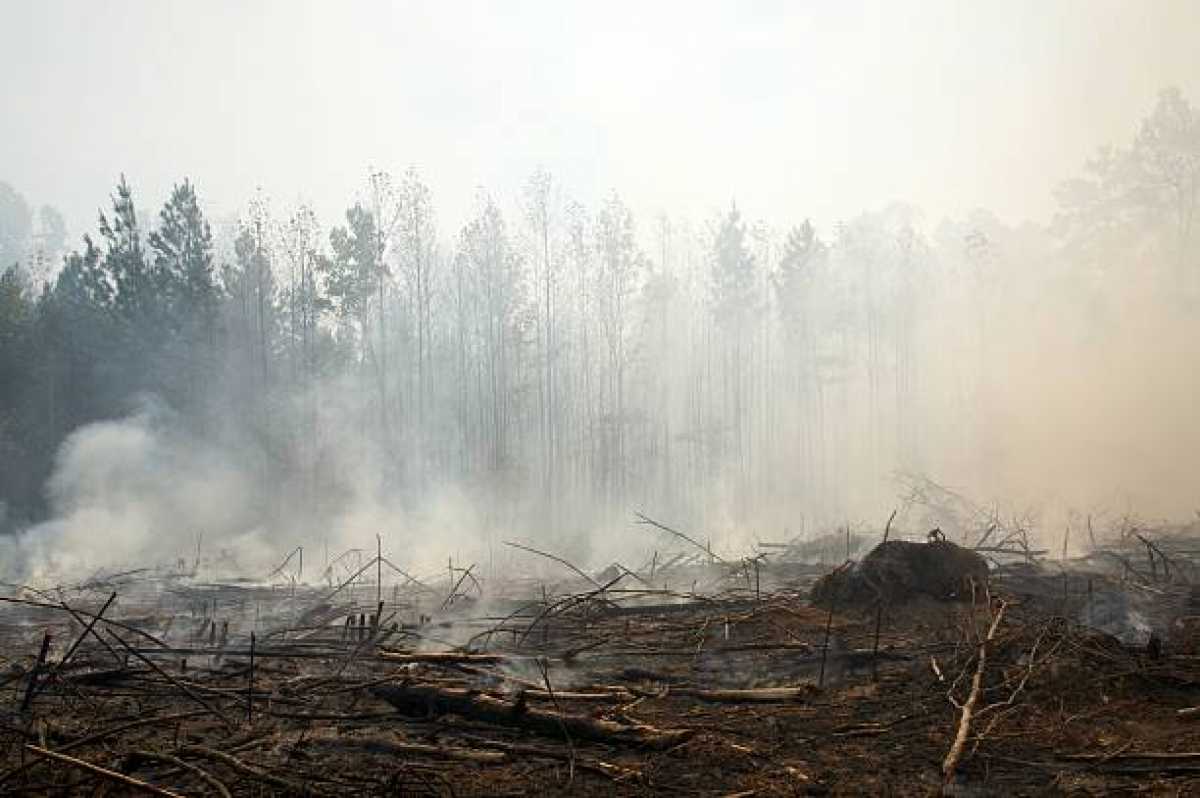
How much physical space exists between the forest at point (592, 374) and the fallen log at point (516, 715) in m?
17.0

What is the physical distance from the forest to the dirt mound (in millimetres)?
13941

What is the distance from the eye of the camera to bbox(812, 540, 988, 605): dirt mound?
10.6 meters

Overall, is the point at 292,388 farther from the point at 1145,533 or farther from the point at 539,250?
the point at 1145,533

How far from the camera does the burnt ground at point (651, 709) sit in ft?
18.1

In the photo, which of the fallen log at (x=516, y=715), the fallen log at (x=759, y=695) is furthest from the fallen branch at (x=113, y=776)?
the fallen log at (x=759, y=695)

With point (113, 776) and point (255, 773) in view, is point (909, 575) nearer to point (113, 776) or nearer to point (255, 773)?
point (255, 773)

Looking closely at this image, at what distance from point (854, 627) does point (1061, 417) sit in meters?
27.2

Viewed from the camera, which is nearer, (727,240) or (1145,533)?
(1145,533)

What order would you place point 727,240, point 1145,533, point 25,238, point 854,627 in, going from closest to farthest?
1. point 854,627
2. point 1145,533
3. point 727,240
4. point 25,238

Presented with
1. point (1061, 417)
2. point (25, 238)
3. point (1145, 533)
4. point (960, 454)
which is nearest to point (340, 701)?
point (1145, 533)

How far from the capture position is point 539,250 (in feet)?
127

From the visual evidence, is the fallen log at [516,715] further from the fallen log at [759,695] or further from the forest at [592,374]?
the forest at [592,374]

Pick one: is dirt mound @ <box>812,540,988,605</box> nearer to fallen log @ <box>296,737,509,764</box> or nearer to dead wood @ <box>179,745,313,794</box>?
fallen log @ <box>296,737,509,764</box>

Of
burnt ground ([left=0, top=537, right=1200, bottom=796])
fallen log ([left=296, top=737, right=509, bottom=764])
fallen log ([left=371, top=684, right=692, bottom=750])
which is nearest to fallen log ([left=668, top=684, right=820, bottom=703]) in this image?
burnt ground ([left=0, top=537, right=1200, bottom=796])
